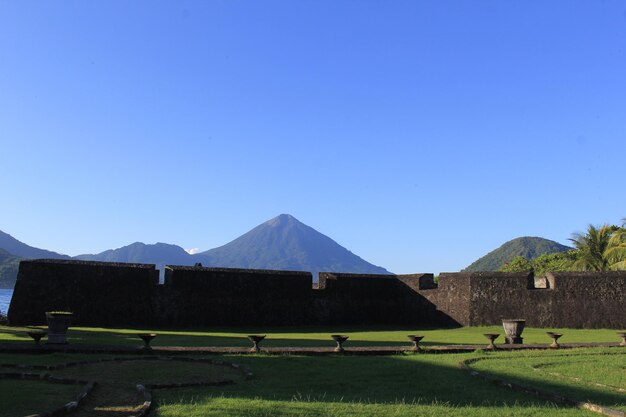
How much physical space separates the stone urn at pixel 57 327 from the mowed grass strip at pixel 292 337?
2.80 feet

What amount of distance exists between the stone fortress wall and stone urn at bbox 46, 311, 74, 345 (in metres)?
6.99

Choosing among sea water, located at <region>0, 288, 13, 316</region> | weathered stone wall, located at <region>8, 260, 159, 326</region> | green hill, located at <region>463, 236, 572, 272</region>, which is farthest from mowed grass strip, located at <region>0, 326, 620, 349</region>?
green hill, located at <region>463, 236, 572, 272</region>

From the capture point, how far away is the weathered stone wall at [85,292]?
18781 mm

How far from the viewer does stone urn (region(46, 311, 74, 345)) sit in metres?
12.4

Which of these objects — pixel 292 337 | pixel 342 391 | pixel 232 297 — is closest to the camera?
pixel 342 391

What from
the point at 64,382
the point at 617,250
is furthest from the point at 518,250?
the point at 64,382

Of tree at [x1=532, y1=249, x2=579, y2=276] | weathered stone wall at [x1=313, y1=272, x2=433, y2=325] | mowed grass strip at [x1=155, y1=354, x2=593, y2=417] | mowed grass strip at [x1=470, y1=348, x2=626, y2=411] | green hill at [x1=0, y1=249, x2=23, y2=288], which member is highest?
green hill at [x1=0, y1=249, x2=23, y2=288]

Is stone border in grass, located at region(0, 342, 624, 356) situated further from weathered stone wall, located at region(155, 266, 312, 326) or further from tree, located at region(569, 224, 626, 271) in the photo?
tree, located at region(569, 224, 626, 271)

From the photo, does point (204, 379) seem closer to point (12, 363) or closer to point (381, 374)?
point (381, 374)

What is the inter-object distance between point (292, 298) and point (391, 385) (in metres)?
13.4

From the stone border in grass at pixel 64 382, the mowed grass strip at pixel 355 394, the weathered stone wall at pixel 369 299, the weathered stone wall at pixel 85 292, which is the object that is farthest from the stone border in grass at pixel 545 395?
the weathered stone wall at pixel 85 292

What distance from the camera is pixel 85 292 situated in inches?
761

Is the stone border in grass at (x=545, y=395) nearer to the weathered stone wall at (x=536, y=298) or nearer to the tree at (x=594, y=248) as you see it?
the weathered stone wall at (x=536, y=298)

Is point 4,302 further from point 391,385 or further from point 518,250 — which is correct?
point 518,250
